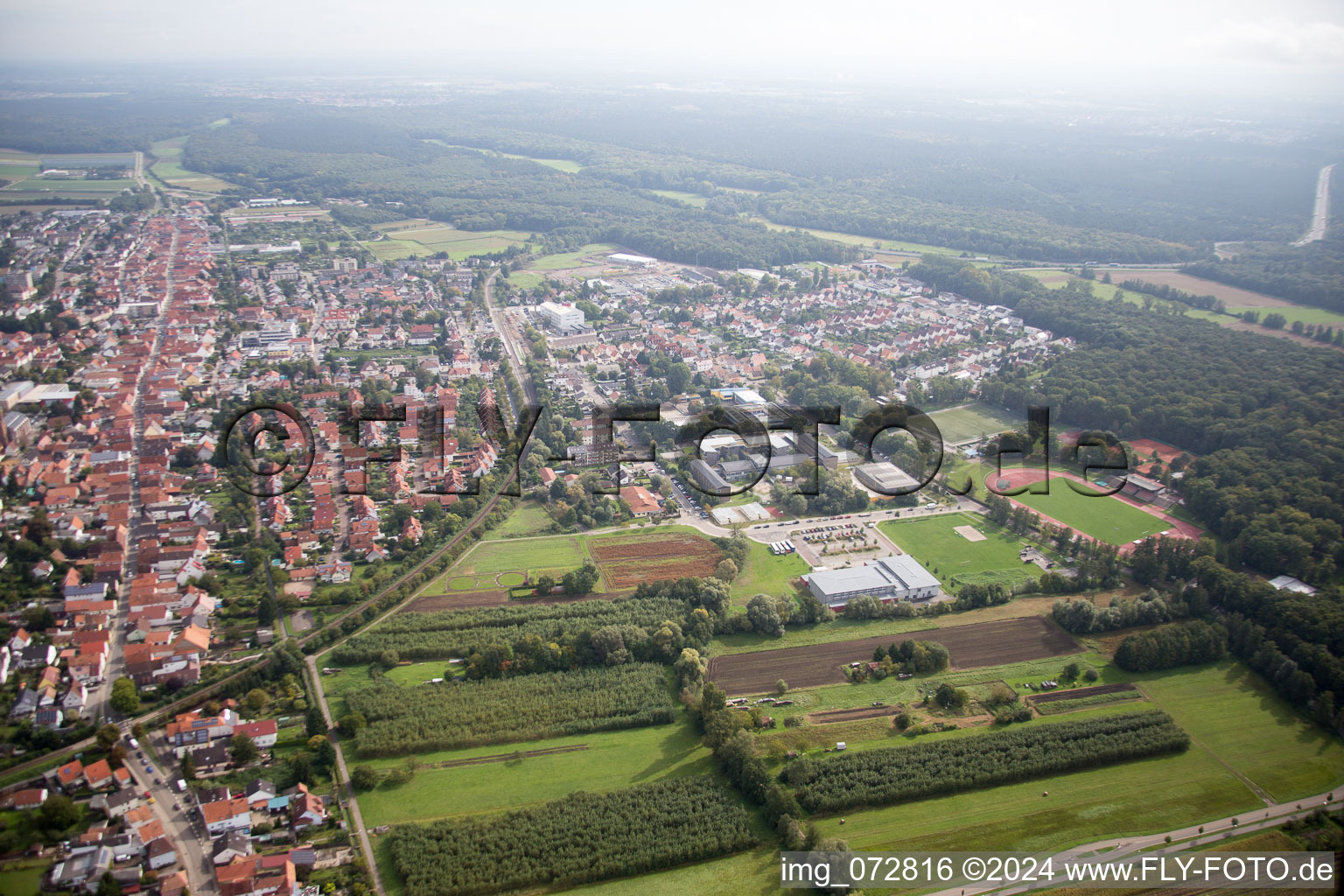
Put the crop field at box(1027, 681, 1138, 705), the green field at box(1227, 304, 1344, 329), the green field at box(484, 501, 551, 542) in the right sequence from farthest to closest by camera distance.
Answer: the green field at box(1227, 304, 1344, 329) → the green field at box(484, 501, 551, 542) → the crop field at box(1027, 681, 1138, 705)

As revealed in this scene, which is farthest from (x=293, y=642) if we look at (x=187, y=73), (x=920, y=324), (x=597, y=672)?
(x=187, y=73)

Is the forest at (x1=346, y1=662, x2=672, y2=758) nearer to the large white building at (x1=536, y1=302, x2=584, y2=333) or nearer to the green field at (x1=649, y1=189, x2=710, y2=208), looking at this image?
the large white building at (x1=536, y1=302, x2=584, y2=333)

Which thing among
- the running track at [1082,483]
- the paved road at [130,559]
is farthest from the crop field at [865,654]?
the paved road at [130,559]

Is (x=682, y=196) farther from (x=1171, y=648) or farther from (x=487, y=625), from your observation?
(x=1171, y=648)

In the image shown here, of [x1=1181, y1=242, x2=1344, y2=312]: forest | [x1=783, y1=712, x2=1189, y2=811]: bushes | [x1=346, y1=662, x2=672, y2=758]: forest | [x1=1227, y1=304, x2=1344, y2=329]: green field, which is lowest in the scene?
[x1=783, y1=712, x2=1189, y2=811]: bushes

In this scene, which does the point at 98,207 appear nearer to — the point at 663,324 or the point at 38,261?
the point at 38,261

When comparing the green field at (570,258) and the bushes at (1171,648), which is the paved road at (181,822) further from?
the green field at (570,258)

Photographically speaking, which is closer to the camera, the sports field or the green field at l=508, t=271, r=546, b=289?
the sports field

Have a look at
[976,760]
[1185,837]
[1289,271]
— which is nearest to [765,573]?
[976,760]

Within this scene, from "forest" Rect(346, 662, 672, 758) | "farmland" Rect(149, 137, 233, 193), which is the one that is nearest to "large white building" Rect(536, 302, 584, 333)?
"forest" Rect(346, 662, 672, 758)
